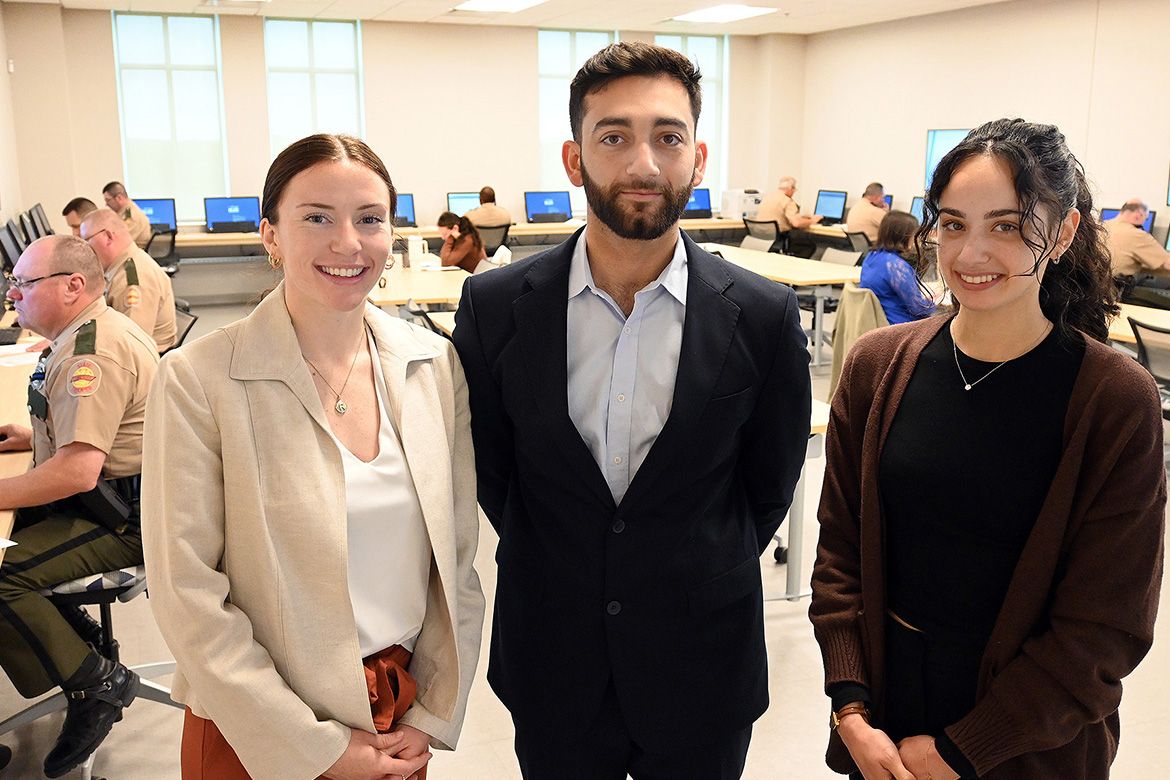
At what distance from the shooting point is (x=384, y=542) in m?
1.38

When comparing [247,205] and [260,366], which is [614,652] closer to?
[260,366]

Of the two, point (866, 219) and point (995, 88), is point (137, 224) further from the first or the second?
point (995, 88)

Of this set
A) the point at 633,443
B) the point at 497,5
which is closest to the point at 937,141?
the point at 497,5

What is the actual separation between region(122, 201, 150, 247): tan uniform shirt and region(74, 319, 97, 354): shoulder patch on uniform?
6879mm

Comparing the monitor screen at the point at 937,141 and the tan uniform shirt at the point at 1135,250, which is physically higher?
the monitor screen at the point at 937,141

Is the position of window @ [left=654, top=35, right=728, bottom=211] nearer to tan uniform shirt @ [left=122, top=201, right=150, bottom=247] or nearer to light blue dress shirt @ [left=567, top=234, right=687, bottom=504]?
tan uniform shirt @ [left=122, top=201, right=150, bottom=247]

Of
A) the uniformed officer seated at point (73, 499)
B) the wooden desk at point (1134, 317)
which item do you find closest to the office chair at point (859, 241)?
the wooden desk at point (1134, 317)

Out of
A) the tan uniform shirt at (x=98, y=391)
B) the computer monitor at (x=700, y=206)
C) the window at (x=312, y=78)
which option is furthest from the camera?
the computer monitor at (x=700, y=206)

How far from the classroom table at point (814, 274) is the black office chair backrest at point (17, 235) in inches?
187

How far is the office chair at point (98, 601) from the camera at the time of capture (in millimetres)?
2473

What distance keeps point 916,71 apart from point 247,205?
24.9 ft

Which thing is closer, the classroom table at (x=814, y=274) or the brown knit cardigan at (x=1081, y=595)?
the brown knit cardigan at (x=1081, y=595)

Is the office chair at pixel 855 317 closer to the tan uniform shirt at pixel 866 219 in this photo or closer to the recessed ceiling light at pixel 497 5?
the tan uniform shirt at pixel 866 219

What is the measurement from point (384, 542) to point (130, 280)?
153 inches
